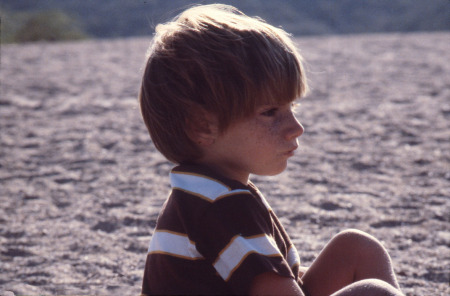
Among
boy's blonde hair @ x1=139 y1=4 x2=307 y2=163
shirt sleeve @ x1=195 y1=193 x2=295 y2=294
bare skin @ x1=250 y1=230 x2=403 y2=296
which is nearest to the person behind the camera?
shirt sleeve @ x1=195 y1=193 x2=295 y2=294

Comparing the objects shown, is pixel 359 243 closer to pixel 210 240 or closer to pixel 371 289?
pixel 371 289

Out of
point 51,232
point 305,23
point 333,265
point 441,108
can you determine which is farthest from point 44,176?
point 305,23

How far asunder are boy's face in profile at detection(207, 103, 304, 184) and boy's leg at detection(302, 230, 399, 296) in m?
0.39

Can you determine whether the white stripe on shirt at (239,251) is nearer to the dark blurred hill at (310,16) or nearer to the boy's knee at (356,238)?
the boy's knee at (356,238)

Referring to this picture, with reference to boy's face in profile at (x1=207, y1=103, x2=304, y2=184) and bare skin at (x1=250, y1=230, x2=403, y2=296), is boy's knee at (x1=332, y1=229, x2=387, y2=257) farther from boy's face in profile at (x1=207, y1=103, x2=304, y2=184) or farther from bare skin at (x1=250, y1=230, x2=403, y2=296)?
boy's face in profile at (x1=207, y1=103, x2=304, y2=184)

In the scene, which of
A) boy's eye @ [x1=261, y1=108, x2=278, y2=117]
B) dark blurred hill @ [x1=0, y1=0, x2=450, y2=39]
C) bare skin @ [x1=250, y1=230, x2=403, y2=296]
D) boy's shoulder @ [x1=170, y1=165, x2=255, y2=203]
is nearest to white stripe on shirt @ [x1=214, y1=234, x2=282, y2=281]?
boy's shoulder @ [x1=170, y1=165, x2=255, y2=203]

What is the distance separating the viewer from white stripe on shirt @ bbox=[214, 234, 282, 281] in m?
1.39

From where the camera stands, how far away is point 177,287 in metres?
1.47

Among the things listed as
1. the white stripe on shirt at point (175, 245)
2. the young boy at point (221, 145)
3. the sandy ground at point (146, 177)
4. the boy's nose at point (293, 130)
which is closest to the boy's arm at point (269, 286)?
the young boy at point (221, 145)

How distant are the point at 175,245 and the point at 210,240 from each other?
0.33 ft

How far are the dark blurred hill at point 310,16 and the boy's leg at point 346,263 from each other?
1332cm

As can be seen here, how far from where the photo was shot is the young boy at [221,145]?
4.62 feet

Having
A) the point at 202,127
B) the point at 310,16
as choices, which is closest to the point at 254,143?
the point at 202,127

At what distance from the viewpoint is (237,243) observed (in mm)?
1394
